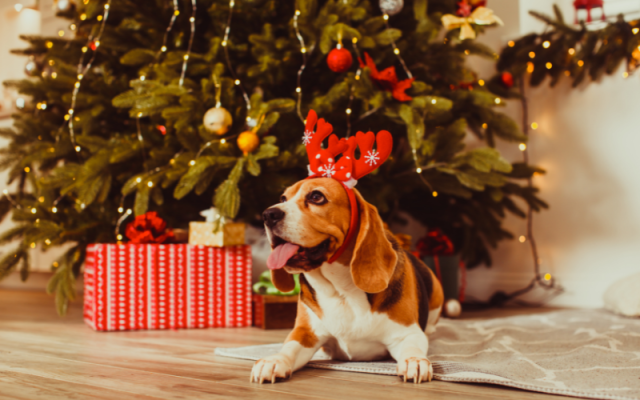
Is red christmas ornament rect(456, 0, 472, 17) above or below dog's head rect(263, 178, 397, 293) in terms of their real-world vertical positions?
above

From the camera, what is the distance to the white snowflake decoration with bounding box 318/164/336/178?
52.2 inches

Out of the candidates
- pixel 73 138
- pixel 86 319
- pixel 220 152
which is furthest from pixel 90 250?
pixel 220 152

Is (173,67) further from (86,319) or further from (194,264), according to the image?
(86,319)

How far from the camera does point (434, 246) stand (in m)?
2.59

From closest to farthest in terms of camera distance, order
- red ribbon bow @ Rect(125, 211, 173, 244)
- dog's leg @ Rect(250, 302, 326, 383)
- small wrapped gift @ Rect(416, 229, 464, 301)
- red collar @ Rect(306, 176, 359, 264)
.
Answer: dog's leg @ Rect(250, 302, 326, 383)
red collar @ Rect(306, 176, 359, 264)
red ribbon bow @ Rect(125, 211, 173, 244)
small wrapped gift @ Rect(416, 229, 464, 301)

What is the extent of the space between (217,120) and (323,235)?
3.06ft

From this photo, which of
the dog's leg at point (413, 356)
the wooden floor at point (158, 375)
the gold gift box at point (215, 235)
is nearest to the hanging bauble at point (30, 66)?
the gold gift box at point (215, 235)

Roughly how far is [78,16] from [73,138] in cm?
66

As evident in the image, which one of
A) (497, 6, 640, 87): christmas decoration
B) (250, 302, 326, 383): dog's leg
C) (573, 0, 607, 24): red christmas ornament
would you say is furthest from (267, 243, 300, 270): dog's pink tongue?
(573, 0, 607, 24): red christmas ornament

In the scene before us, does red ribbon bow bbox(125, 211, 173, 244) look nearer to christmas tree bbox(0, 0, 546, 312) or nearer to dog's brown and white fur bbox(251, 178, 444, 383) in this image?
christmas tree bbox(0, 0, 546, 312)

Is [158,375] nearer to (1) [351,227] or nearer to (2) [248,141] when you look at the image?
(1) [351,227]

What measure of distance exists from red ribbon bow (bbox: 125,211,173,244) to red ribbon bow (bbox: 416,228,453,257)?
123 cm

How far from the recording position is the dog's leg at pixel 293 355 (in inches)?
46.3

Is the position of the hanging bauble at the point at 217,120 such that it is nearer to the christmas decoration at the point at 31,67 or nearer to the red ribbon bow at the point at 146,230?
the red ribbon bow at the point at 146,230
